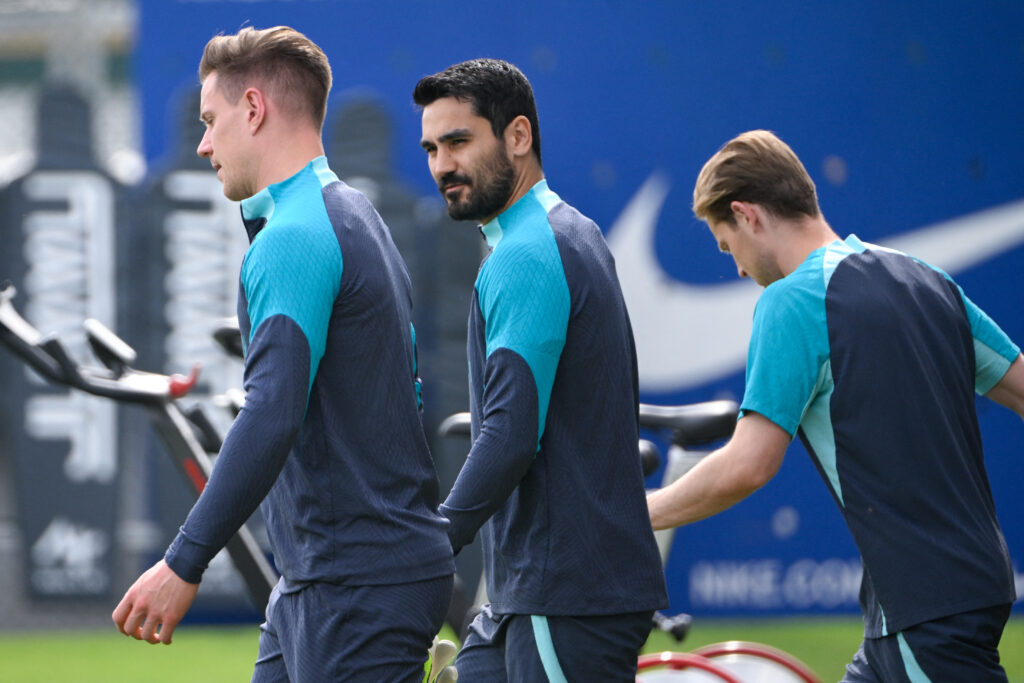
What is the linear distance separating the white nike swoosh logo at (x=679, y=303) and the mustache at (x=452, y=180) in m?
3.18

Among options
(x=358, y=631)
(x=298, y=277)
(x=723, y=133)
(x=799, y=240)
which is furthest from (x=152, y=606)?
(x=723, y=133)

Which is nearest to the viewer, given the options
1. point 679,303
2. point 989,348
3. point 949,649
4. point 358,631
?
point 358,631

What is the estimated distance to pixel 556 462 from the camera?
200cm

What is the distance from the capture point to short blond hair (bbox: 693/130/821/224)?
2.23m

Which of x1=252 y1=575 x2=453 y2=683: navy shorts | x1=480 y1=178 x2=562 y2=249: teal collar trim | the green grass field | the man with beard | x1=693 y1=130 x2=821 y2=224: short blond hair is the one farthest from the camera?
the green grass field

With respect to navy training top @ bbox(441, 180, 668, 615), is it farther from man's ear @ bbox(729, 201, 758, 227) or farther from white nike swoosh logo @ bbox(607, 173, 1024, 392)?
white nike swoosh logo @ bbox(607, 173, 1024, 392)

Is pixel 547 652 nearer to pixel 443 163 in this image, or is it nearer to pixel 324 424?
pixel 324 424

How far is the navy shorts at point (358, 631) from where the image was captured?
1.72 m

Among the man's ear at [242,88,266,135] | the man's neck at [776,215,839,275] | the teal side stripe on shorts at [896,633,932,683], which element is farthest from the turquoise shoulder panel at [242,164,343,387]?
the teal side stripe on shorts at [896,633,932,683]

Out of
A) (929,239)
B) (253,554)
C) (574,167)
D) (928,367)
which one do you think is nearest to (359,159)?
(574,167)

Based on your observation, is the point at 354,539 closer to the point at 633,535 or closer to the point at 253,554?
the point at 633,535

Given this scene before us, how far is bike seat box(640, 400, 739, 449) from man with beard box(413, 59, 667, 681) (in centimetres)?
125

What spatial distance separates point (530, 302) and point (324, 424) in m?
0.41

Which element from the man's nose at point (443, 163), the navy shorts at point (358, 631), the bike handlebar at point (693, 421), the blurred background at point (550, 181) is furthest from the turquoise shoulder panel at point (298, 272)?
the blurred background at point (550, 181)
